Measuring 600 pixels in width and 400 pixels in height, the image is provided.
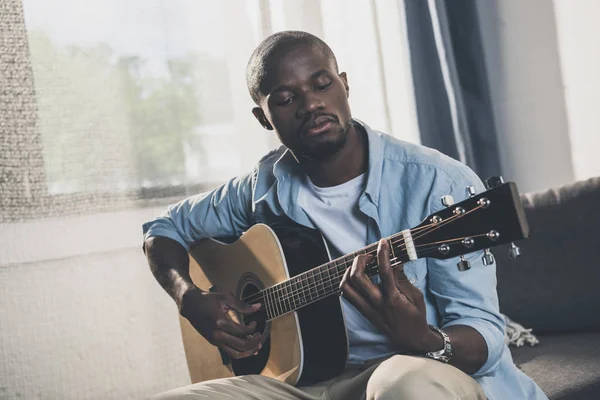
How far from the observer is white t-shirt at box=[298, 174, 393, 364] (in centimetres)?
160

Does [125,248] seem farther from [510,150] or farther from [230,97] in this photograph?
[510,150]

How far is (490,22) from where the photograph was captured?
9.19ft

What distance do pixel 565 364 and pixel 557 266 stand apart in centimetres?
34

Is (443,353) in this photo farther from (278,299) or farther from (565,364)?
(565,364)

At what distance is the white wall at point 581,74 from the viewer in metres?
2.56

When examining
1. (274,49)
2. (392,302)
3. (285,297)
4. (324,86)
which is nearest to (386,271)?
(392,302)

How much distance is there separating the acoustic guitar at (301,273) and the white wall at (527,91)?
135cm

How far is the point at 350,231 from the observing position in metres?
1.64

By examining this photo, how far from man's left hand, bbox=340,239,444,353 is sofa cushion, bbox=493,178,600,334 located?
2.83ft

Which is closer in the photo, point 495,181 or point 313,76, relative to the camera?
point 495,181

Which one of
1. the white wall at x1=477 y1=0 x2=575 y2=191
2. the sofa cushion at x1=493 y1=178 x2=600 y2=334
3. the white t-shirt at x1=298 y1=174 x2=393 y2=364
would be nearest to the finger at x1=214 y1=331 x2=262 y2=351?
the white t-shirt at x1=298 y1=174 x2=393 y2=364

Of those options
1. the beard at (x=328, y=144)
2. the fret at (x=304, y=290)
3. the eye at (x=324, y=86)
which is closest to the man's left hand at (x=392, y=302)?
the fret at (x=304, y=290)

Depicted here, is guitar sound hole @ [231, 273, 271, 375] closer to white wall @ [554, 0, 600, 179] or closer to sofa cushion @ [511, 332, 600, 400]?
sofa cushion @ [511, 332, 600, 400]

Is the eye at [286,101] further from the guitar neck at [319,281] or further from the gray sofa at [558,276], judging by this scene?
the gray sofa at [558,276]
